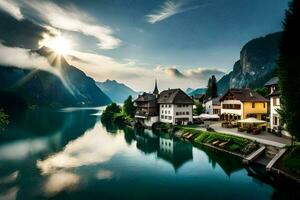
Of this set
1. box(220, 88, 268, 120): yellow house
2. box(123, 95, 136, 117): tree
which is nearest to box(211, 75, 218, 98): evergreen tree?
box(123, 95, 136, 117): tree

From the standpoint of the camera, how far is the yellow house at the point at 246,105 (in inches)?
2788

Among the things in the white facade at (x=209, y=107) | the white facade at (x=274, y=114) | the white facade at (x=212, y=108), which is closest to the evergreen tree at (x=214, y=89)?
the white facade at (x=209, y=107)

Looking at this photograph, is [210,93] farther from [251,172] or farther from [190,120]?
[251,172]

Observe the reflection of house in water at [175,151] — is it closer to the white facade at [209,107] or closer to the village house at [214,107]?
the village house at [214,107]

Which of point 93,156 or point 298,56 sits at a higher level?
point 298,56

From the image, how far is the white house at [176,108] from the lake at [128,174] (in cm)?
2229

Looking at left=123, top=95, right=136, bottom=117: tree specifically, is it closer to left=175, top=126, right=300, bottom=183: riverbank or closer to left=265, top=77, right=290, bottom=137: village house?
left=175, top=126, right=300, bottom=183: riverbank

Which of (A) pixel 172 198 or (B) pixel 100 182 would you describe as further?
(B) pixel 100 182

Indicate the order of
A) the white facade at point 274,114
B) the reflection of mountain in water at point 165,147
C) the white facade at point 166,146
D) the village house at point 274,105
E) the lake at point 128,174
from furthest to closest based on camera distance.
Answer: the white facade at point 166,146
the white facade at point 274,114
the village house at point 274,105
the reflection of mountain in water at point 165,147
the lake at point 128,174

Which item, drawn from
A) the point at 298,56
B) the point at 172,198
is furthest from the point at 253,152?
the point at 172,198

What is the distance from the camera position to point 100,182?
31.5 metres

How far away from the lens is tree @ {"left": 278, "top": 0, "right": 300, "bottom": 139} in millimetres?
32094

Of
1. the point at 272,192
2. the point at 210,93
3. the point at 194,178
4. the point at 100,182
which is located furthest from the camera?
the point at 210,93

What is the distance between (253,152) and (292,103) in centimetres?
1155
